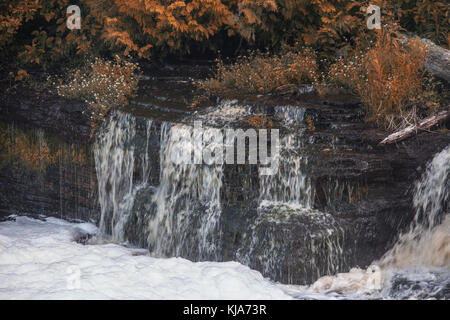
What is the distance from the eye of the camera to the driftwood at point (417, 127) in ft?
22.5

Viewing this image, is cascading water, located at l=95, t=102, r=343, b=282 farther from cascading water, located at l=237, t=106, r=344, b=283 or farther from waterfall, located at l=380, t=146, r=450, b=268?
waterfall, located at l=380, t=146, r=450, b=268

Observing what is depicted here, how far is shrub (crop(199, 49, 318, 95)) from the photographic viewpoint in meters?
8.31

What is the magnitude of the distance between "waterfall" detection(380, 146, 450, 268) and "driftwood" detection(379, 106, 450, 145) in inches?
16.7

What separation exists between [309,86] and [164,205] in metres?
2.75

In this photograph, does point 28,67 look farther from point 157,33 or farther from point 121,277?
point 121,277

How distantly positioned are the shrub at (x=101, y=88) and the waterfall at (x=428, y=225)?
4.73 meters

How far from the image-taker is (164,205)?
7469mm

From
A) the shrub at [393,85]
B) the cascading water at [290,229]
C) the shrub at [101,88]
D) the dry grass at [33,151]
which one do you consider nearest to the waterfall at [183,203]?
the cascading water at [290,229]

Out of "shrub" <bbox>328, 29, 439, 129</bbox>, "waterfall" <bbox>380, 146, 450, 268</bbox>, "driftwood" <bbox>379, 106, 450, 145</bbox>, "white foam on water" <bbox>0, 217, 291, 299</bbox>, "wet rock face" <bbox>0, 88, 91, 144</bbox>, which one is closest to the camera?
"white foam on water" <bbox>0, 217, 291, 299</bbox>

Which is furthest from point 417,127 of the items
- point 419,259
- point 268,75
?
point 268,75

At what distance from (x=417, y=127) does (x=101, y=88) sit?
16.7 ft

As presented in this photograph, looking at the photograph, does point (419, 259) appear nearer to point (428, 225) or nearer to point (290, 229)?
point (428, 225)

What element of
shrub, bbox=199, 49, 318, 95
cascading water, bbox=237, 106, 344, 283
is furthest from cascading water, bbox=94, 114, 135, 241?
cascading water, bbox=237, 106, 344, 283

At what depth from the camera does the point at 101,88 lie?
9156 millimetres
